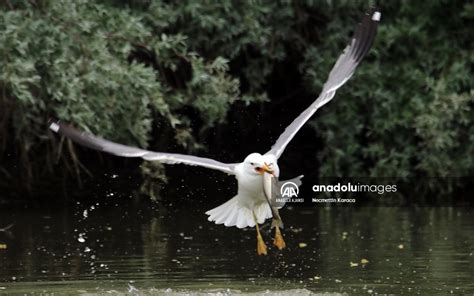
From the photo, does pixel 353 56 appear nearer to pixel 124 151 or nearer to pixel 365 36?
pixel 365 36

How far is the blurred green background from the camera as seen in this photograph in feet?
39.1

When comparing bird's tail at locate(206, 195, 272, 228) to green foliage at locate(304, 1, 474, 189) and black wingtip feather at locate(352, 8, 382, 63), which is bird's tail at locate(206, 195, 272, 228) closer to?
black wingtip feather at locate(352, 8, 382, 63)

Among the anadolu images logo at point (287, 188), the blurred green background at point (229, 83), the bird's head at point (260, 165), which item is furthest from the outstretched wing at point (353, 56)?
the blurred green background at point (229, 83)

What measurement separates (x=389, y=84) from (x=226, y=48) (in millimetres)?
1909

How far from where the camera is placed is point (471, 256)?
9.95 m

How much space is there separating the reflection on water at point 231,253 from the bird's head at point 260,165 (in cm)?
84

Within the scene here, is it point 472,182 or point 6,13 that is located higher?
point 6,13

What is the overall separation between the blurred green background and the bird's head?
119 inches

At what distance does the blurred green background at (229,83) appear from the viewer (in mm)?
Answer: 11922

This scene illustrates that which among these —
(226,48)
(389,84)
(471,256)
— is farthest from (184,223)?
(471,256)

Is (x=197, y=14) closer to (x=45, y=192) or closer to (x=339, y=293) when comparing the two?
(x=45, y=192)

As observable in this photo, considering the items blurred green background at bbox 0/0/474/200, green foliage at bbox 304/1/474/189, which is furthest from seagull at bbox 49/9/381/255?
green foliage at bbox 304/1/474/189

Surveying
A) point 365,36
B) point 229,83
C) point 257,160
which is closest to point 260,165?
point 257,160

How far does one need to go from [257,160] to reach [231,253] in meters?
1.96
